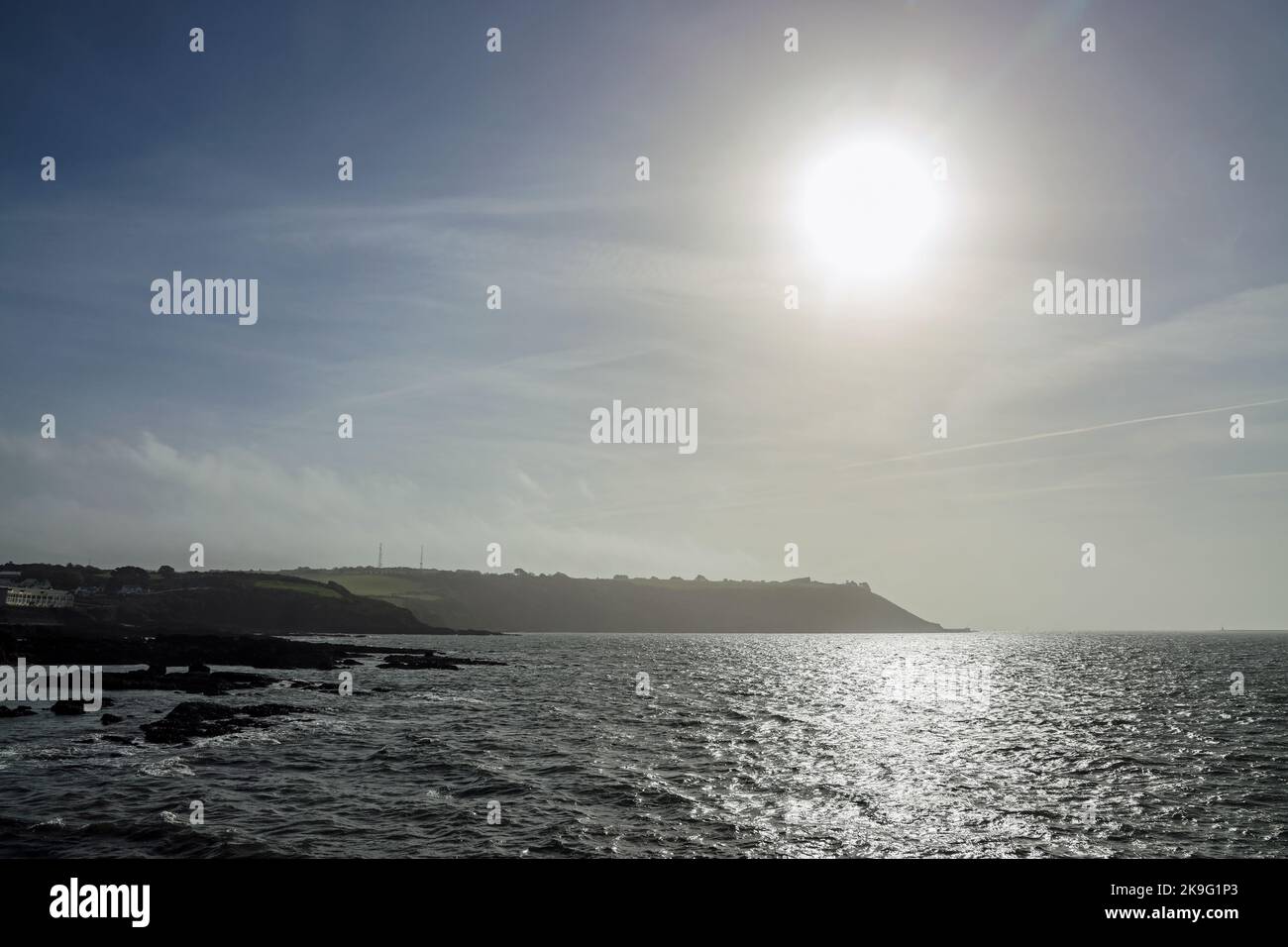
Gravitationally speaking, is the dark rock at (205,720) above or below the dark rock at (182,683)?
above

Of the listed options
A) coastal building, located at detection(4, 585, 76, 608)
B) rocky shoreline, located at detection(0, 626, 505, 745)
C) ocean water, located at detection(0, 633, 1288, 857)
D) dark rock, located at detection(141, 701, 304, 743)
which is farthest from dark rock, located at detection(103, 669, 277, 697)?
coastal building, located at detection(4, 585, 76, 608)

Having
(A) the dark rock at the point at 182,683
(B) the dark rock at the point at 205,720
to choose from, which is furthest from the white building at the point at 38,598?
(B) the dark rock at the point at 205,720

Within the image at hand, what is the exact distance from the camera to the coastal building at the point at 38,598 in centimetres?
15100

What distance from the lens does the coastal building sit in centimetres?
15100

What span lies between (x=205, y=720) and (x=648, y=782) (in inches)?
1094

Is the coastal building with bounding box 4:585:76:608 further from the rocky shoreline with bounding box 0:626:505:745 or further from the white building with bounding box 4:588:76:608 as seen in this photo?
the rocky shoreline with bounding box 0:626:505:745

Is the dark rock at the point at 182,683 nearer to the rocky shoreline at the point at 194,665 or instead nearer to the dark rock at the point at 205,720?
the rocky shoreline at the point at 194,665

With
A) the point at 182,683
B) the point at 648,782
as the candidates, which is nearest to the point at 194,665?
the point at 182,683

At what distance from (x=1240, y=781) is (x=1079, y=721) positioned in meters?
24.0

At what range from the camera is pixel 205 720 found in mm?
45750

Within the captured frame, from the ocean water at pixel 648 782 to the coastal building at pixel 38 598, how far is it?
12365 cm

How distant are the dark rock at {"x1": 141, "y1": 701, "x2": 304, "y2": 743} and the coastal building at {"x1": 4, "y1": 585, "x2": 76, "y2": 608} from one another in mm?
132306

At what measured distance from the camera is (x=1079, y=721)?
6091cm
